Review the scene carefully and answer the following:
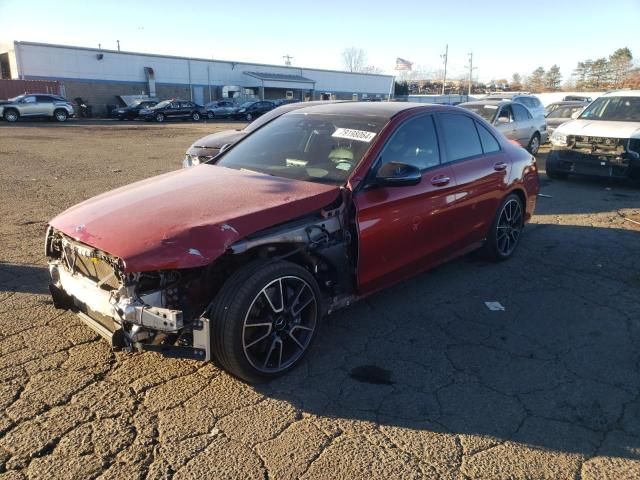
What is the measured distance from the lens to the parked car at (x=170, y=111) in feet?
114

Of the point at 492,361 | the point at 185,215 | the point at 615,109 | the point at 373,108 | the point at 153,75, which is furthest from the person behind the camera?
the point at 153,75

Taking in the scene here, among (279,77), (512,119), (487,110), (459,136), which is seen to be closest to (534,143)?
(512,119)

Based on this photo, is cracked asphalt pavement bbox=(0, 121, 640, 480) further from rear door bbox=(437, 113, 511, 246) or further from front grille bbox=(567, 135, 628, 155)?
front grille bbox=(567, 135, 628, 155)

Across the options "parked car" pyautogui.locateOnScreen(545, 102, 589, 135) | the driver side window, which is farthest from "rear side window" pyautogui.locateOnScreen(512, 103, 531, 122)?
the driver side window

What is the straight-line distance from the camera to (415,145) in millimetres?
4359

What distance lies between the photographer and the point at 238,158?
455 cm

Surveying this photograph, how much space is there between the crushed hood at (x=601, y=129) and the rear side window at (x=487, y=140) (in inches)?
213

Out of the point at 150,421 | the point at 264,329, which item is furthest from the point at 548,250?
the point at 150,421

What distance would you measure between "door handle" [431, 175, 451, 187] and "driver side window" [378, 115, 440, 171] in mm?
119

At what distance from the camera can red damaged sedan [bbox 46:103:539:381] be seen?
2.96 metres

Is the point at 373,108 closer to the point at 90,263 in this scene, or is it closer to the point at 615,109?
the point at 90,263

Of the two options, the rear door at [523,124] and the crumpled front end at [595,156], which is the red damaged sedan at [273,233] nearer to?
the crumpled front end at [595,156]

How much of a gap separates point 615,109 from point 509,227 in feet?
22.2

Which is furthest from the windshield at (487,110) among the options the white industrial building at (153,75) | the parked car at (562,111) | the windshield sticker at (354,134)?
the white industrial building at (153,75)
